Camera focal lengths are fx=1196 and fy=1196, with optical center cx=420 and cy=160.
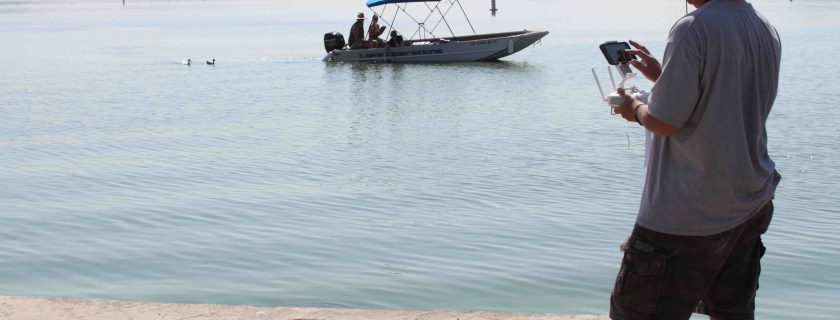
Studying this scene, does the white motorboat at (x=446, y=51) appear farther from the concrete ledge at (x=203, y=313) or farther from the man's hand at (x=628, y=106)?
the man's hand at (x=628, y=106)

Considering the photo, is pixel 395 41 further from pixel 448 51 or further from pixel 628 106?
pixel 628 106

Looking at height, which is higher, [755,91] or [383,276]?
[755,91]

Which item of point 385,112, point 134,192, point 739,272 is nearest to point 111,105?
point 385,112

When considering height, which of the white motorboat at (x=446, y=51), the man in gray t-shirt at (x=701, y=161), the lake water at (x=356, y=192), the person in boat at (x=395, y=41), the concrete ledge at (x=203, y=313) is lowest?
the lake water at (x=356, y=192)

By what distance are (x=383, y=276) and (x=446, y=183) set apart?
14.1 feet

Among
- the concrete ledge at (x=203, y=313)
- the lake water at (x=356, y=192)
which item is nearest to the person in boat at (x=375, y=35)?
the lake water at (x=356, y=192)

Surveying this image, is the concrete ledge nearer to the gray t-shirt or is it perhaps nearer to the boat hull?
the gray t-shirt

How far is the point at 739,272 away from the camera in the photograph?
3686 millimetres

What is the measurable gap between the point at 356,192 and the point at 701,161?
8.03m

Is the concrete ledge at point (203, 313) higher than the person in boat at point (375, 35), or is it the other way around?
the person in boat at point (375, 35)

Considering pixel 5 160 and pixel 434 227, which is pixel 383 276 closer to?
pixel 434 227

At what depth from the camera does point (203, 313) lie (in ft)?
16.5

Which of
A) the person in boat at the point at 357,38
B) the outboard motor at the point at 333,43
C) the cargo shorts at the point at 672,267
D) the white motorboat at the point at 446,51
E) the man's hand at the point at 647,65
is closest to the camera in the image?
the cargo shorts at the point at 672,267

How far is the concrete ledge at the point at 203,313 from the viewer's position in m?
4.94
